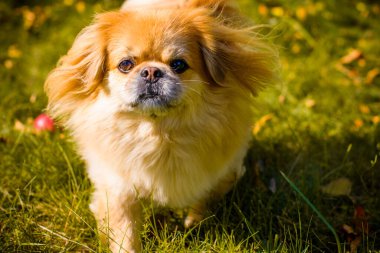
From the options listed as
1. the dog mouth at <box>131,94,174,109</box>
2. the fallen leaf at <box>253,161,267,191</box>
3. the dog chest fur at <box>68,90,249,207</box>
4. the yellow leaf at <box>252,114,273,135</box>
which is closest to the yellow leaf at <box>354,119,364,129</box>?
the yellow leaf at <box>252,114,273,135</box>

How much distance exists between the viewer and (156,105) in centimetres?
219

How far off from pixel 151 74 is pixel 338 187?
4.41ft

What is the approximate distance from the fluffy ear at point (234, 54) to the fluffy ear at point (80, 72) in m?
0.50

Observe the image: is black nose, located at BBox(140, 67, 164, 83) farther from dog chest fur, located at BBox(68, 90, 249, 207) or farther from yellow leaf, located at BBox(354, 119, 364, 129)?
yellow leaf, located at BBox(354, 119, 364, 129)

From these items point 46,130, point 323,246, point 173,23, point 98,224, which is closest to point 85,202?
point 98,224

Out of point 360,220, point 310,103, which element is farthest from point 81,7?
point 360,220

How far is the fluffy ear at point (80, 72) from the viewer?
7.90 feet

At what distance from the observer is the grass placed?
2414mm

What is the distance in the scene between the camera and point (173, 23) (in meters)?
2.33

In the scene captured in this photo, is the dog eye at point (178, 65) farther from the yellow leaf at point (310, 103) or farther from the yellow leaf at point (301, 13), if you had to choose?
the yellow leaf at point (301, 13)

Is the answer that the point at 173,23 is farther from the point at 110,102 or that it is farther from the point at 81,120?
the point at 81,120

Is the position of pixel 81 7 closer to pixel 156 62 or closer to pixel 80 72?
pixel 80 72

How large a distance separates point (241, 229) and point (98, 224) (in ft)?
2.38

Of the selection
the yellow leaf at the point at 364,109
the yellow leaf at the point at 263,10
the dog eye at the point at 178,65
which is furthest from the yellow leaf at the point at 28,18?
the yellow leaf at the point at 364,109
